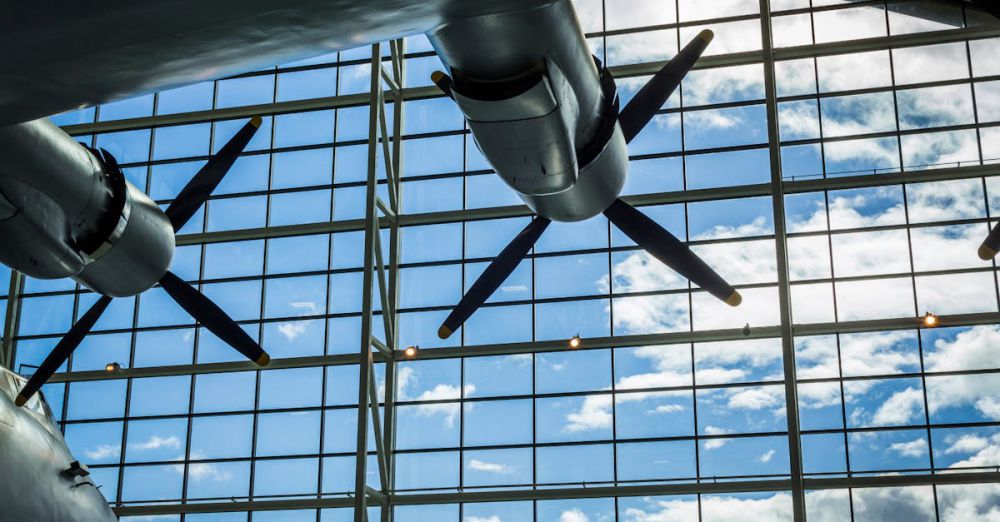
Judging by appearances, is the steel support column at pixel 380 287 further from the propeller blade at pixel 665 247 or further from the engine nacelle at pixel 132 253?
the engine nacelle at pixel 132 253

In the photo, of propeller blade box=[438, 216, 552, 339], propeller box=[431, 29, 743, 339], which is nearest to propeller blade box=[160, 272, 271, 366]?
propeller blade box=[438, 216, 552, 339]

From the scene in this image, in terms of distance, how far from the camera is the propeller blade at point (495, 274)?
15.4 meters

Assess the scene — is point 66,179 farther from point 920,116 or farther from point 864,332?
point 920,116

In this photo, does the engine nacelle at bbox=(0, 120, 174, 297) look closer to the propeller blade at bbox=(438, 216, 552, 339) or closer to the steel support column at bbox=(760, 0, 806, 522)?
the propeller blade at bbox=(438, 216, 552, 339)

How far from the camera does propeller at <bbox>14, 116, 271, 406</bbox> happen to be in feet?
52.9

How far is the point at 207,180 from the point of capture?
16969mm

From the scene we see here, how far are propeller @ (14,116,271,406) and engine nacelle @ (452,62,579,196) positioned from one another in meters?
7.80

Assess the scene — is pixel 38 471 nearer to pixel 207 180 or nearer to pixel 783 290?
pixel 207 180

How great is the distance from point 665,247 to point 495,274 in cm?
261

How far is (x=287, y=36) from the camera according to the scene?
442 centimetres

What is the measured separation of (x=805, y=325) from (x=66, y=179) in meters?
15.2

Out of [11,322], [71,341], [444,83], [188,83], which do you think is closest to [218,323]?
[71,341]

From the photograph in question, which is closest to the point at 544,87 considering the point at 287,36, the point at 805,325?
the point at 287,36

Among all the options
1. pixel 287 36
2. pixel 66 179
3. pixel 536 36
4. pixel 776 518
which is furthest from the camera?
pixel 776 518
